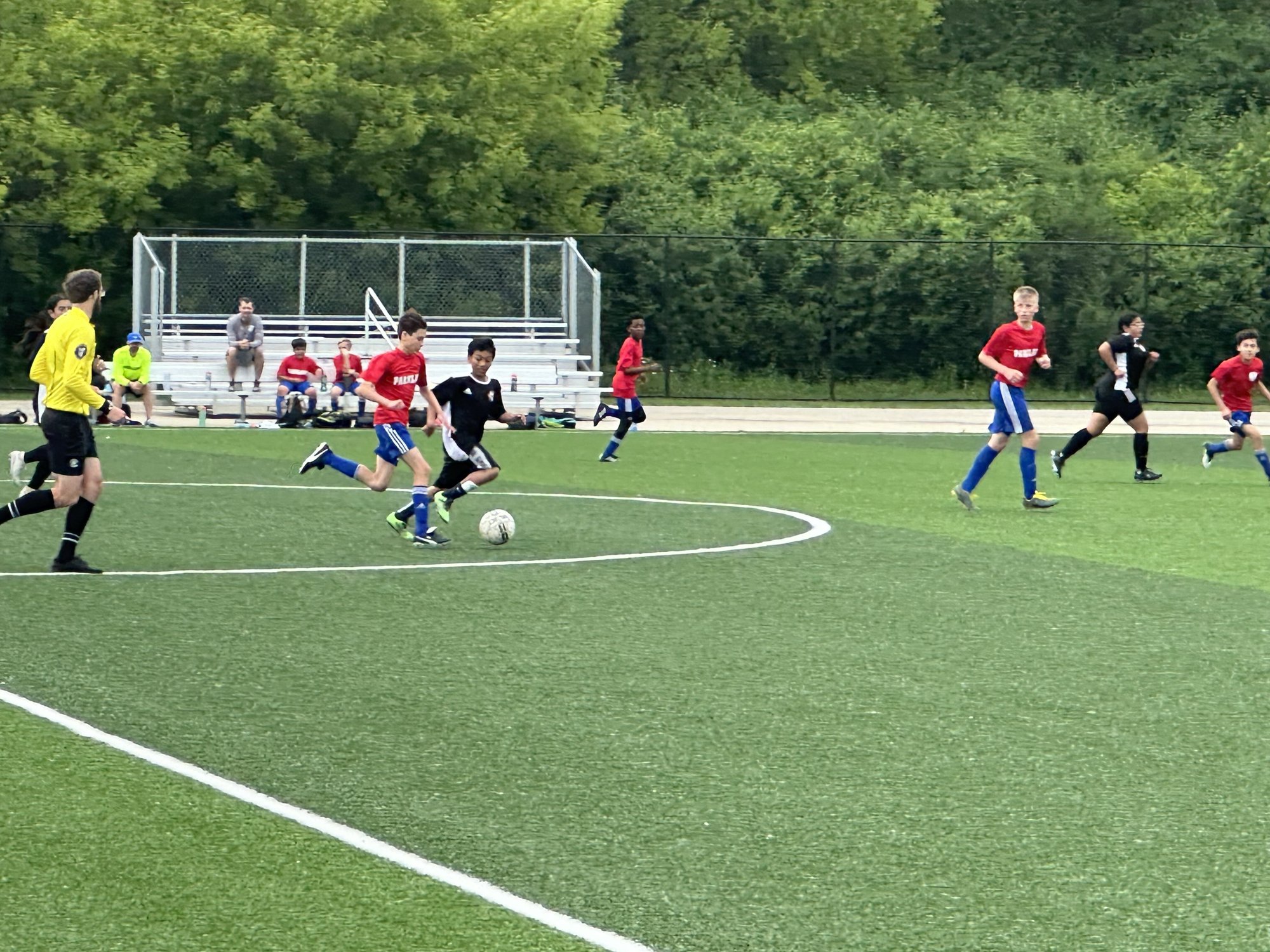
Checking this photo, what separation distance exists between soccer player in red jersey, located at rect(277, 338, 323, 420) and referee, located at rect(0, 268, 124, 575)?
664 inches

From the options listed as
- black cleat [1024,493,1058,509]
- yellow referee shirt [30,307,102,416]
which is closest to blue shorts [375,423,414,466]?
yellow referee shirt [30,307,102,416]

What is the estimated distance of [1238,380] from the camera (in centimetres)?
2038

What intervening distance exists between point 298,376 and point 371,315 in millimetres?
3784

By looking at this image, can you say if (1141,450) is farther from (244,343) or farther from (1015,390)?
(244,343)

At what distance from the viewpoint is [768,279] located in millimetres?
37781

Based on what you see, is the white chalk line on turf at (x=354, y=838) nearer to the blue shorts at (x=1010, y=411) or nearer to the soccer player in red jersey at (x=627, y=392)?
the blue shorts at (x=1010, y=411)

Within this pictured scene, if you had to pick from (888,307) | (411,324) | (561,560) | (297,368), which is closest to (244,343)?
(297,368)

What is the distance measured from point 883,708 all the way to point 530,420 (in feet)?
72.8

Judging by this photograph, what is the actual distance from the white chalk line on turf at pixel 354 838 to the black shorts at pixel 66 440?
3918mm

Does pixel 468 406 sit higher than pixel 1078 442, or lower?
higher

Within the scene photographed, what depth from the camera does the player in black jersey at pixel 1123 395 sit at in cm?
2058

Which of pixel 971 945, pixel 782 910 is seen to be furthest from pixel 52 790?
pixel 971 945

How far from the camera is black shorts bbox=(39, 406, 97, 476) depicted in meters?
12.0

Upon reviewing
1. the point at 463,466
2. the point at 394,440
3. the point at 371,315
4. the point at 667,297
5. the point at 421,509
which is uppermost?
the point at 667,297
